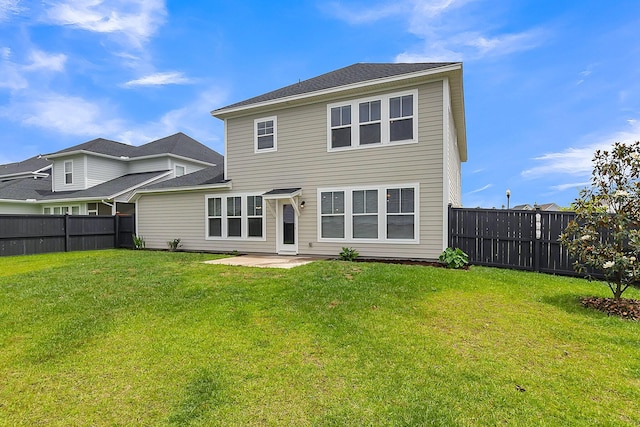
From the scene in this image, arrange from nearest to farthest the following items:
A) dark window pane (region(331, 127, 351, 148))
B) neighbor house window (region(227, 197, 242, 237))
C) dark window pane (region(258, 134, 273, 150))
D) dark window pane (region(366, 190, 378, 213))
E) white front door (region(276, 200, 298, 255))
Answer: dark window pane (region(366, 190, 378, 213)) < dark window pane (region(331, 127, 351, 148)) < white front door (region(276, 200, 298, 255)) < dark window pane (region(258, 134, 273, 150)) < neighbor house window (region(227, 197, 242, 237))

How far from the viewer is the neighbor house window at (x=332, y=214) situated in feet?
34.5

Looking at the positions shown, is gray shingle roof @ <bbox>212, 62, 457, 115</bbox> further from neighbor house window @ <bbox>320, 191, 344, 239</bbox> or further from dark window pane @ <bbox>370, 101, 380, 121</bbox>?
neighbor house window @ <bbox>320, 191, 344, 239</bbox>

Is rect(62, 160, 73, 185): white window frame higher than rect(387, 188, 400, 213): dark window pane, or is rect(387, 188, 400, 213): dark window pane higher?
rect(62, 160, 73, 185): white window frame

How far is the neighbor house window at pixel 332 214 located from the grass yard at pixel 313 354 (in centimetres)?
401

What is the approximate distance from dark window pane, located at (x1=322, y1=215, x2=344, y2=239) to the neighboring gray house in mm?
12511

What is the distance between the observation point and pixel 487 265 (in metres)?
9.00

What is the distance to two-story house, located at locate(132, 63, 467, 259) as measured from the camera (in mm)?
9312

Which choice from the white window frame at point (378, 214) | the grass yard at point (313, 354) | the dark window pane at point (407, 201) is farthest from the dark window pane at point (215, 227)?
the dark window pane at point (407, 201)

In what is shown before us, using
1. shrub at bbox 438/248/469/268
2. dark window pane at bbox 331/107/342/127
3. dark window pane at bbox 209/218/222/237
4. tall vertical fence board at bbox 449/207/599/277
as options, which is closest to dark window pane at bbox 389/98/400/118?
Answer: dark window pane at bbox 331/107/342/127

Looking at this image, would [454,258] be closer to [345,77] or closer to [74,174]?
[345,77]

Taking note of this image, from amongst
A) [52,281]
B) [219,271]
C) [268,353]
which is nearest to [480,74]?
[219,271]

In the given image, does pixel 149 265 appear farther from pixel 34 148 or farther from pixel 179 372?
pixel 34 148

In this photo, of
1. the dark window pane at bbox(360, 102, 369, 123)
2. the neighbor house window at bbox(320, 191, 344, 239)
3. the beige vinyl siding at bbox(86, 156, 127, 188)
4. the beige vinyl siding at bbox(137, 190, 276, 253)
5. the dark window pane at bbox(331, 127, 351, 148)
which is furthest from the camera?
the beige vinyl siding at bbox(86, 156, 127, 188)

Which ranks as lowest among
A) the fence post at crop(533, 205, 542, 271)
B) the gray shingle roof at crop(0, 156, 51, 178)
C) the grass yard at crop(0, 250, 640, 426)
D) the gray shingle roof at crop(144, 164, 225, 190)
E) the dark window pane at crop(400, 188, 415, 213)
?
Result: the grass yard at crop(0, 250, 640, 426)
